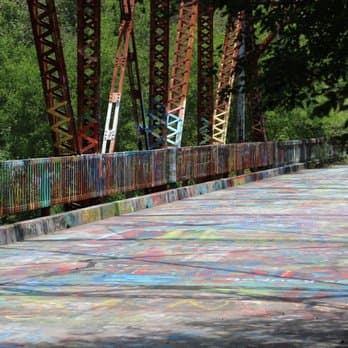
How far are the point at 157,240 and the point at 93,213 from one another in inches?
172

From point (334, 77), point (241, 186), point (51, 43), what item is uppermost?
point (51, 43)

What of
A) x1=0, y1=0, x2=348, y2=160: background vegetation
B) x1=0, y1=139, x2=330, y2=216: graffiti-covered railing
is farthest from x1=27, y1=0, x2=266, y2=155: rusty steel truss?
x1=0, y1=139, x2=330, y2=216: graffiti-covered railing

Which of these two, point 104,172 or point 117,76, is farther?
point 117,76

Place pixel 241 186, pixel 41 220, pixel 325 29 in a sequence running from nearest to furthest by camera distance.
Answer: pixel 325 29 < pixel 41 220 < pixel 241 186

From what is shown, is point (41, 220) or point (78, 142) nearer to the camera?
point (41, 220)

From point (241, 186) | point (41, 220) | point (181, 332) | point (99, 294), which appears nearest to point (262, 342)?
point (181, 332)

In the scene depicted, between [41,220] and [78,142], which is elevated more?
[78,142]

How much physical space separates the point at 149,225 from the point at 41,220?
2.45 meters

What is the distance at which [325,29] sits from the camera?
22.6 feet

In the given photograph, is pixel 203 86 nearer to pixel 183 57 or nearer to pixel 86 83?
pixel 183 57

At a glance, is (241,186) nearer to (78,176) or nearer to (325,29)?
(78,176)

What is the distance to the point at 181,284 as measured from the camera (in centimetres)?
1160

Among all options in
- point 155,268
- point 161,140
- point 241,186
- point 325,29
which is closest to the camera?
point 325,29

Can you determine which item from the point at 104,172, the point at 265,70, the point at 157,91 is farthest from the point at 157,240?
the point at 157,91
